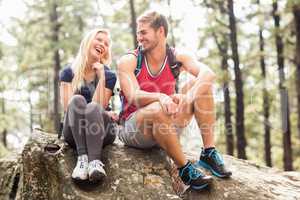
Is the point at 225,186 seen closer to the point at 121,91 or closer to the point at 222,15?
the point at 121,91

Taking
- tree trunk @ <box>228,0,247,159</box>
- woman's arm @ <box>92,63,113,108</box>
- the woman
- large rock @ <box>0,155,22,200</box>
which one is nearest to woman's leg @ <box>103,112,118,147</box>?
the woman

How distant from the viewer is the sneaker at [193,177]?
13.4 ft

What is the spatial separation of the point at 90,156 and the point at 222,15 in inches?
416

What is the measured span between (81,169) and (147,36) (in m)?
1.53

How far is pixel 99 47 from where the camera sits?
4.59 meters

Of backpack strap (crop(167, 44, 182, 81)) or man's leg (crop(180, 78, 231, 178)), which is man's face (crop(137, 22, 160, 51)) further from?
man's leg (crop(180, 78, 231, 178))

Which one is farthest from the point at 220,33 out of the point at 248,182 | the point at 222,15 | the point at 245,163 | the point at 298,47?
the point at 248,182

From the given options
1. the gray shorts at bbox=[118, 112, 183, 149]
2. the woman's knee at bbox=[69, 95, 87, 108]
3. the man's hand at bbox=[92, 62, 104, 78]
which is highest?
the man's hand at bbox=[92, 62, 104, 78]

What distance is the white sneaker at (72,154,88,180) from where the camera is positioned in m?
3.86

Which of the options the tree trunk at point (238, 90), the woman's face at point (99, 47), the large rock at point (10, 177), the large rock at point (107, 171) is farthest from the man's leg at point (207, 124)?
the tree trunk at point (238, 90)

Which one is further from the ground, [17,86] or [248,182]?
[17,86]

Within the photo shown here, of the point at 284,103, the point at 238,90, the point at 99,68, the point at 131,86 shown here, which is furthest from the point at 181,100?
the point at 284,103

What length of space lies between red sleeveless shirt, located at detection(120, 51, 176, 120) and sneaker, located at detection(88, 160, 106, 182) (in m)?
0.68

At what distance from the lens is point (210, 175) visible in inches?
178
